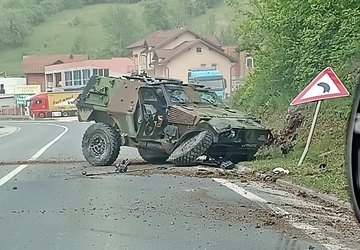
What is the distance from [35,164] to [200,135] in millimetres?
4507

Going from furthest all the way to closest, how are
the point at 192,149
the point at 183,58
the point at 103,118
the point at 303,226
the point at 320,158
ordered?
the point at 183,58, the point at 103,118, the point at 320,158, the point at 192,149, the point at 303,226

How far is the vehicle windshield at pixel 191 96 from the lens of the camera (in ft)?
58.4

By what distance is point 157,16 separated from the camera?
117 metres

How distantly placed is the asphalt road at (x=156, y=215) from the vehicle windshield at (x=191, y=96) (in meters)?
2.94

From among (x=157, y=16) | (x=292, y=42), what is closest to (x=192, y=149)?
(x=292, y=42)

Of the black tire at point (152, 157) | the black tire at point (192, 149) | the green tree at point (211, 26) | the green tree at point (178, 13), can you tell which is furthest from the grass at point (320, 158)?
the green tree at point (178, 13)

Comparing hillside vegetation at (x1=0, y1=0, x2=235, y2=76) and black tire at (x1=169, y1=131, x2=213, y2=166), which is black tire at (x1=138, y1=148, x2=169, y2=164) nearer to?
black tire at (x1=169, y1=131, x2=213, y2=166)

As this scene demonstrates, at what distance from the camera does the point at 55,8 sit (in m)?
143

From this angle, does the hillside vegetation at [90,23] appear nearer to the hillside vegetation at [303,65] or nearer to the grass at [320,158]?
the hillside vegetation at [303,65]

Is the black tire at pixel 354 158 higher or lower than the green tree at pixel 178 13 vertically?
lower

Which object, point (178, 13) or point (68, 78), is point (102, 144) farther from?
point (178, 13)

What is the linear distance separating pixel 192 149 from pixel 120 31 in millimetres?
98561

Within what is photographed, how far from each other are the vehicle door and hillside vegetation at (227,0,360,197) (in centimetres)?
228

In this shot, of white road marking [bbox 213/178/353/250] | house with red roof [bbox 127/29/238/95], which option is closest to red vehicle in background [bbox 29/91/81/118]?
house with red roof [bbox 127/29/238/95]
